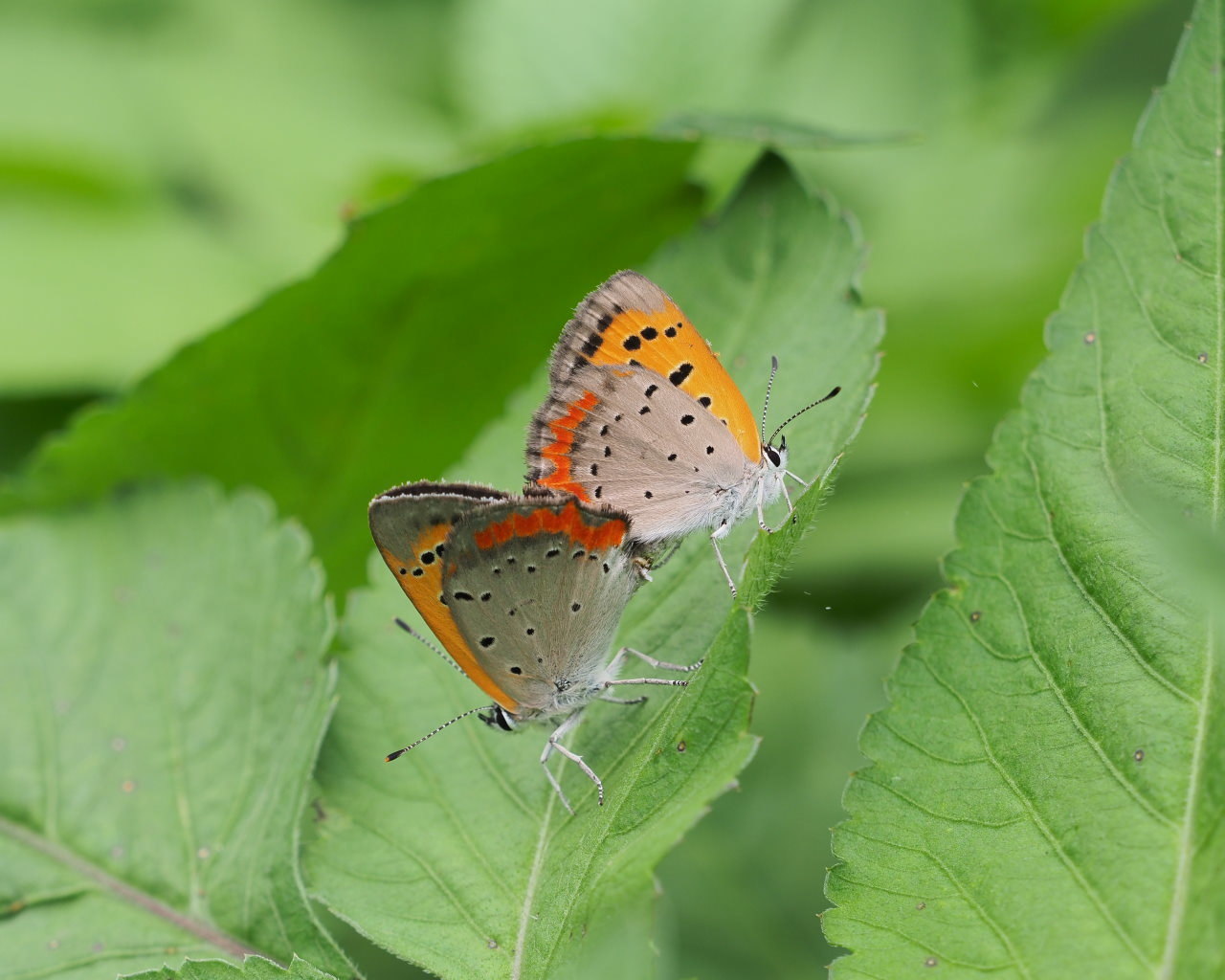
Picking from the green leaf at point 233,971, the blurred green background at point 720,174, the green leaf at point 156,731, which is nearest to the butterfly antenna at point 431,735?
the green leaf at point 156,731

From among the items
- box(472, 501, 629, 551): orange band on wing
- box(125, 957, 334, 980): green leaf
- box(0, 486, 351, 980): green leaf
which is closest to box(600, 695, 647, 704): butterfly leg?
box(472, 501, 629, 551): orange band on wing

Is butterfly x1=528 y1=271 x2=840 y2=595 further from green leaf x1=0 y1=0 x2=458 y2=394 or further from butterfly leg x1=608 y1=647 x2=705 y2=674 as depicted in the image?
green leaf x1=0 y1=0 x2=458 y2=394

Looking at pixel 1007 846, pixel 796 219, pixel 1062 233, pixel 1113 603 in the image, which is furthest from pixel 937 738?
pixel 1062 233

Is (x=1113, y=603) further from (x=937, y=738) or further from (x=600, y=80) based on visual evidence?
(x=600, y=80)

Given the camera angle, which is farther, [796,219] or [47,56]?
[47,56]

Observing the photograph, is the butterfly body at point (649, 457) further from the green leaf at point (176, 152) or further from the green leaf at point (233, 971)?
the green leaf at point (176, 152)

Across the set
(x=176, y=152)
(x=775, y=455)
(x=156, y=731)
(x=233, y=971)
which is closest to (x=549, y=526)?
(x=775, y=455)

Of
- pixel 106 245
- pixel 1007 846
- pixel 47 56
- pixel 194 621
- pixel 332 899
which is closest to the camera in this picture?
pixel 1007 846

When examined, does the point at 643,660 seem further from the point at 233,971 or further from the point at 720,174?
the point at 720,174
